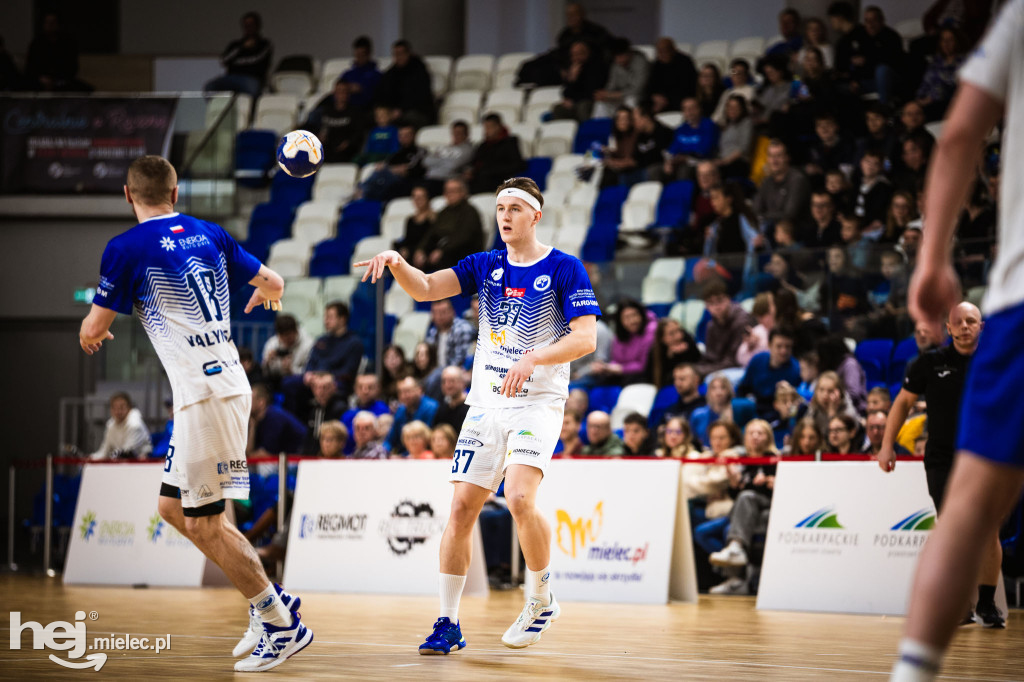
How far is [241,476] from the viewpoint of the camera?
564 cm

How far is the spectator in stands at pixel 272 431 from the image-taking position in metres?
13.3

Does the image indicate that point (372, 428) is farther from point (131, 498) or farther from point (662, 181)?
point (662, 181)

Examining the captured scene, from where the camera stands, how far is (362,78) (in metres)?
19.8

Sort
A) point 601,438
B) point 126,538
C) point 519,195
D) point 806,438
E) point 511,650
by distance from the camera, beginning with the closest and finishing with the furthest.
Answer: point 511,650 → point 519,195 → point 806,438 → point 601,438 → point 126,538

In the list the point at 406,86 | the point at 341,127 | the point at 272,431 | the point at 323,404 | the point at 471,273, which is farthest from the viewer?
the point at 406,86

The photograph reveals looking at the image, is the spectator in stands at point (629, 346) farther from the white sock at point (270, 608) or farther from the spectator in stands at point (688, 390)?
the white sock at point (270, 608)

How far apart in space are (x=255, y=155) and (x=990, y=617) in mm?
13693

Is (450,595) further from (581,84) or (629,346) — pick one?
(581,84)

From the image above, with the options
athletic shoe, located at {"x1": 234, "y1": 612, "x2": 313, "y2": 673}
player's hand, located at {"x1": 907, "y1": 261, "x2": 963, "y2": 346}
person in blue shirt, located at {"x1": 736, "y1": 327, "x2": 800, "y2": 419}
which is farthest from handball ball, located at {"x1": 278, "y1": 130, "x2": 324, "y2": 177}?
person in blue shirt, located at {"x1": 736, "y1": 327, "x2": 800, "y2": 419}

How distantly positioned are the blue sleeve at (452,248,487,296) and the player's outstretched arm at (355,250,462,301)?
0.10 ft

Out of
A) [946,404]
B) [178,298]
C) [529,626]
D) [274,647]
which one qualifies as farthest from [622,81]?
[274,647]

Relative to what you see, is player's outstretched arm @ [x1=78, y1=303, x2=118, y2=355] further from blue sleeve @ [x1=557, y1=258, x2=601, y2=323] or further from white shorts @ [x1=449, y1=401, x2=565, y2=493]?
blue sleeve @ [x1=557, y1=258, x2=601, y2=323]

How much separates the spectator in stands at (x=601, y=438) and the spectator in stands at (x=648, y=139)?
5471 millimetres

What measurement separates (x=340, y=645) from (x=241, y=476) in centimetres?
137
